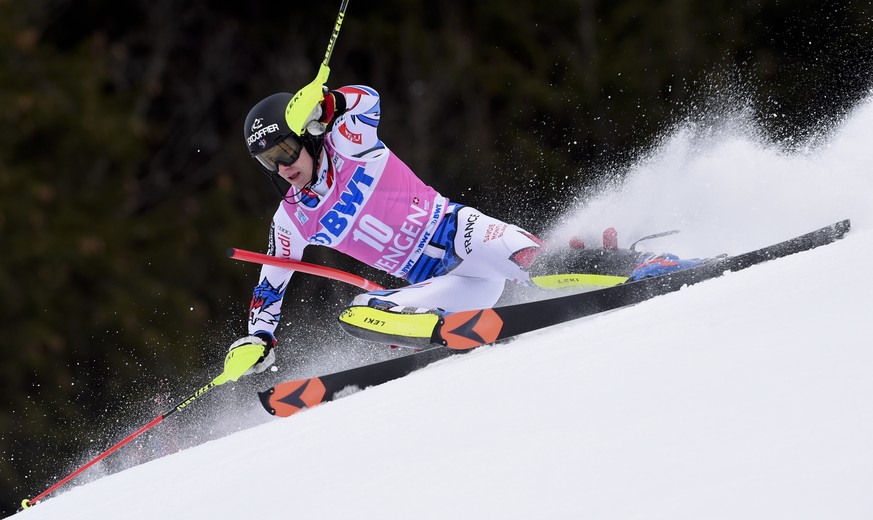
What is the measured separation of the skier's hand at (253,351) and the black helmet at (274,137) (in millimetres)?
740

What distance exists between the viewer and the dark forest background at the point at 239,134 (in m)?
12.3

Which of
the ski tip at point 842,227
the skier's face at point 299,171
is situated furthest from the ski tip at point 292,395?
the ski tip at point 842,227

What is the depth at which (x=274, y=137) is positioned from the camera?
4082 millimetres

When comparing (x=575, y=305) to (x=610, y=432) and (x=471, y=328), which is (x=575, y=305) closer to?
(x=471, y=328)

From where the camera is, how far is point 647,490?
7.28ft

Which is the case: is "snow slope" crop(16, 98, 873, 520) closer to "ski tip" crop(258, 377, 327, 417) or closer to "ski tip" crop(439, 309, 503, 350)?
"ski tip" crop(439, 309, 503, 350)

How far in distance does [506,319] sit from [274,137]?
1141 mm

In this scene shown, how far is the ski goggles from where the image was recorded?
4.12 meters

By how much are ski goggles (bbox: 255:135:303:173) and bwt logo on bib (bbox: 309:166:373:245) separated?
11.0 inches

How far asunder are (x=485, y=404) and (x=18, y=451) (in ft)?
35.1

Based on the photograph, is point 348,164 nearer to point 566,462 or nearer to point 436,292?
point 436,292

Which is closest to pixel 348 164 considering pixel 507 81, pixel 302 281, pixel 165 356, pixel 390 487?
pixel 390 487

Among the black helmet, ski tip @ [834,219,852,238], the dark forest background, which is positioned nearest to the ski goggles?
the black helmet

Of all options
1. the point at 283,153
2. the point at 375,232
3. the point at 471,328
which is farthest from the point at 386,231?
the point at 471,328
